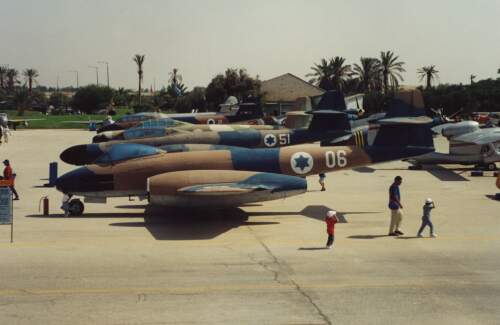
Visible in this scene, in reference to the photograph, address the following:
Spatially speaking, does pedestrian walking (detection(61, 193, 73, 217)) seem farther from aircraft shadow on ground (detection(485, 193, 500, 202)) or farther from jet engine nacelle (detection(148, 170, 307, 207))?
aircraft shadow on ground (detection(485, 193, 500, 202))

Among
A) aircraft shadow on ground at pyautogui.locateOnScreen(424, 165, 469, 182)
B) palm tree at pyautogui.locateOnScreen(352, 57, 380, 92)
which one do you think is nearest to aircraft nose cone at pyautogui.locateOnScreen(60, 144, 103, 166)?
aircraft shadow on ground at pyautogui.locateOnScreen(424, 165, 469, 182)

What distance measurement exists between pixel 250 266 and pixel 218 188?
431 cm

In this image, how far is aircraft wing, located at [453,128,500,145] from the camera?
31956 millimetres

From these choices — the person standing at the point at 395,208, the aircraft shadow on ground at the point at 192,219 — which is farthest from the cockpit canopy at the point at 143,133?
the person standing at the point at 395,208

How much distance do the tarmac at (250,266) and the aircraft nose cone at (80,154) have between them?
1.92 meters

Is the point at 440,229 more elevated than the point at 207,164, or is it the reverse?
the point at 207,164

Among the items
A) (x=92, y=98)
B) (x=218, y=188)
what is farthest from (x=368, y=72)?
(x=218, y=188)

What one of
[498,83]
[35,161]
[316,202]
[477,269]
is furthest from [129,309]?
[498,83]

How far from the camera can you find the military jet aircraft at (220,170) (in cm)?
1836

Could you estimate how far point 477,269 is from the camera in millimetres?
13664

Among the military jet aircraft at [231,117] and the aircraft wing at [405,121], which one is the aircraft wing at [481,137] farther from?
the military jet aircraft at [231,117]

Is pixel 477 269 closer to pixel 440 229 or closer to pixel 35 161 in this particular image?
pixel 440 229

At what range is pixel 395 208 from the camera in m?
16.9

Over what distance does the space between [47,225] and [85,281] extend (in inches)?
266
